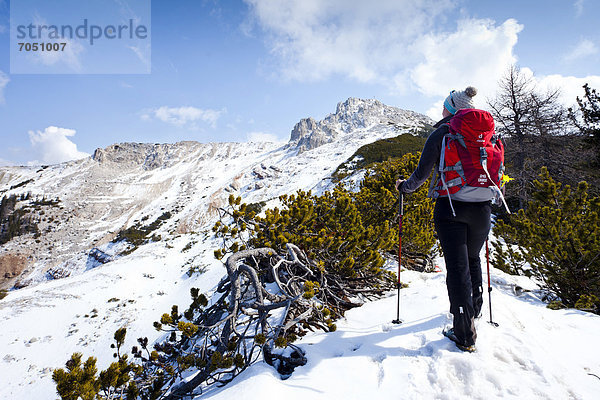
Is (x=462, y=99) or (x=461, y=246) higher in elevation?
(x=462, y=99)

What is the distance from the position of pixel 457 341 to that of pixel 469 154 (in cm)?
154

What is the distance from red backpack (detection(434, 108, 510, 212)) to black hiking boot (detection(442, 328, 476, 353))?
47.4 inches

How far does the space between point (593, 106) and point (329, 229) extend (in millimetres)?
12089

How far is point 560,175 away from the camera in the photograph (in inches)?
443

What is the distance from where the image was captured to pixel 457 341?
6.78ft

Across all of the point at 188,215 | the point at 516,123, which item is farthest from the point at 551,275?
the point at 188,215

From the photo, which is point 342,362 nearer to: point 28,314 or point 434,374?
point 434,374

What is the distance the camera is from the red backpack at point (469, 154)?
1986 mm

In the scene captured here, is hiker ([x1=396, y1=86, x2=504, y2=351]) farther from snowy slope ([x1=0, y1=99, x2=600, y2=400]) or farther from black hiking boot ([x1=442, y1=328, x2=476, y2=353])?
snowy slope ([x1=0, y1=99, x2=600, y2=400])

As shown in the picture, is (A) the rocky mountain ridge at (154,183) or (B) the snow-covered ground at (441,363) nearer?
(B) the snow-covered ground at (441,363)

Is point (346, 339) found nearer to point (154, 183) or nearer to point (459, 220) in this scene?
point (459, 220)

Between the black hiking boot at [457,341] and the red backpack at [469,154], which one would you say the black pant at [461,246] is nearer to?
the black hiking boot at [457,341]

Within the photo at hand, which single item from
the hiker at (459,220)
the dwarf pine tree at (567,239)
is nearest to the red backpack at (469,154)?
the hiker at (459,220)

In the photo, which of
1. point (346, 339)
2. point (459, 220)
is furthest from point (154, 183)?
point (459, 220)
